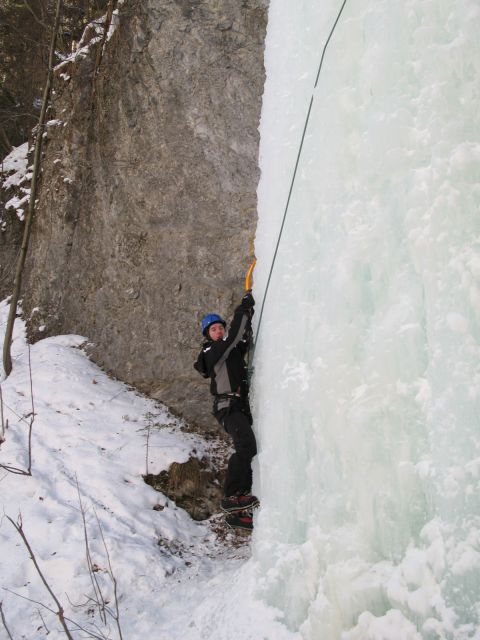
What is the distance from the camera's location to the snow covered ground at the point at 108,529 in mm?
3111

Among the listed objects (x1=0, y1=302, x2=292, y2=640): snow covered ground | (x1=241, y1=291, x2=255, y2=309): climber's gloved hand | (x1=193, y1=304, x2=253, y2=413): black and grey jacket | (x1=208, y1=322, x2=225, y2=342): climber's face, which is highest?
(x1=208, y1=322, x2=225, y2=342): climber's face

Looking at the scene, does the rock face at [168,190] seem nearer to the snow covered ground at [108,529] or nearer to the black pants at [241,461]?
the snow covered ground at [108,529]

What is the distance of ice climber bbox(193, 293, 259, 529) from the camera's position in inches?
159

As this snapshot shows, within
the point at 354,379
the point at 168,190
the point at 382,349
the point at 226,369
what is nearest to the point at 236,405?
the point at 226,369

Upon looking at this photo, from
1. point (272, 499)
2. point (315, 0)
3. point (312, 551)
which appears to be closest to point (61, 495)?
point (272, 499)

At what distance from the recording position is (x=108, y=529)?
399 centimetres

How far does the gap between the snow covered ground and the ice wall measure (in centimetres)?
53

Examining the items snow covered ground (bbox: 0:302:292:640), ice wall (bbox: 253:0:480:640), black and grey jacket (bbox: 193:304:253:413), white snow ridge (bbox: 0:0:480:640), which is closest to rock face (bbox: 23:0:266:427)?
snow covered ground (bbox: 0:302:292:640)

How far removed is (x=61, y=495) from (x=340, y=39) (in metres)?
3.97

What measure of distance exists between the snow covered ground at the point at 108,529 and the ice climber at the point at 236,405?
354 millimetres

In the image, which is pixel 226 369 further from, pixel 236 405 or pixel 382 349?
pixel 382 349

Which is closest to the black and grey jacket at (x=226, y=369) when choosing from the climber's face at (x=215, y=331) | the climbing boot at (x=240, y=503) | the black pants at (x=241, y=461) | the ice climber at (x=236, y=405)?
the ice climber at (x=236, y=405)

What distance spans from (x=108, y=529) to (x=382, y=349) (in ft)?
8.89

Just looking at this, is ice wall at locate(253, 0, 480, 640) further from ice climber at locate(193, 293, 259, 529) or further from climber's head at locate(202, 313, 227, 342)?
climber's head at locate(202, 313, 227, 342)
